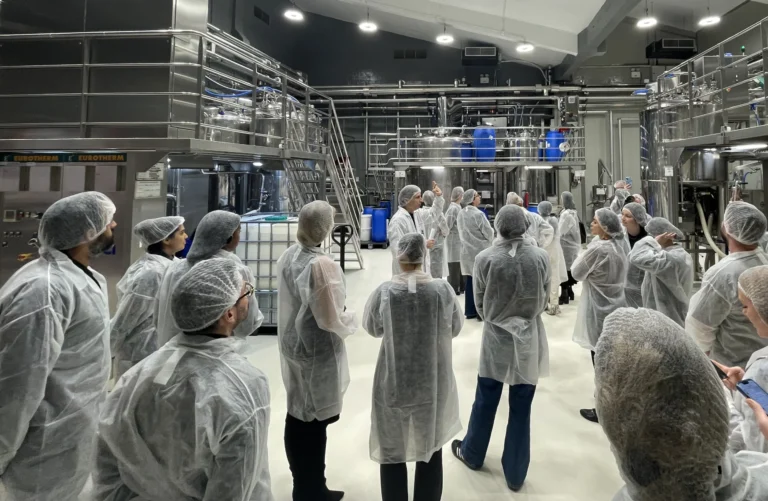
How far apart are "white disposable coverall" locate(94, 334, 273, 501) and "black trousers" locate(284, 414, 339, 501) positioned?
3.25 feet

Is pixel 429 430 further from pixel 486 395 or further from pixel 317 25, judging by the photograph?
pixel 317 25

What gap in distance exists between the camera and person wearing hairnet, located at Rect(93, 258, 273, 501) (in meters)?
0.84

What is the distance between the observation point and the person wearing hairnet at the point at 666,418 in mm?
533

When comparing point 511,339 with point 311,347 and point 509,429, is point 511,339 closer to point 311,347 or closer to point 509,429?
point 509,429

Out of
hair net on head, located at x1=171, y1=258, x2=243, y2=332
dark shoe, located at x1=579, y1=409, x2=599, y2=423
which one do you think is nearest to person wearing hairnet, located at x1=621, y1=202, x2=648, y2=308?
dark shoe, located at x1=579, y1=409, x2=599, y2=423

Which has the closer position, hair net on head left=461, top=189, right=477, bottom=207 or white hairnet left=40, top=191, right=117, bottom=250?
white hairnet left=40, top=191, right=117, bottom=250

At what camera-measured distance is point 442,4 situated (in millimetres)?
8453

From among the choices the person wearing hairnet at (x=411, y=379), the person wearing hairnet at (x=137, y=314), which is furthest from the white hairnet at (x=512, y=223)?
the person wearing hairnet at (x=137, y=314)

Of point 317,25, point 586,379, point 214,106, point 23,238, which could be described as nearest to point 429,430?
point 586,379

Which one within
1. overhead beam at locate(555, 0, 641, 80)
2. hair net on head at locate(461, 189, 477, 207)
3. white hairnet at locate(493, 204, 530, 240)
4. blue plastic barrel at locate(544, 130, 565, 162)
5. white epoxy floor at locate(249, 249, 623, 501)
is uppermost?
overhead beam at locate(555, 0, 641, 80)

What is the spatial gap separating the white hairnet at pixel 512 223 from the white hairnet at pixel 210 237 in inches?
57.5

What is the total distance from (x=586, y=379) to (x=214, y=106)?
4805mm

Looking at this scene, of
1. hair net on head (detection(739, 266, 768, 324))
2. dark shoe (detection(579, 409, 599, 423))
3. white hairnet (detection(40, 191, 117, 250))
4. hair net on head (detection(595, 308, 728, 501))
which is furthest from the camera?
A: dark shoe (detection(579, 409, 599, 423))

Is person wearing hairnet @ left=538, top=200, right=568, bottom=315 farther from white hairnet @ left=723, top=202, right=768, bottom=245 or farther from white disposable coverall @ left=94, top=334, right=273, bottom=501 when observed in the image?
white disposable coverall @ left=94, top=334, right=273, bottom=501
